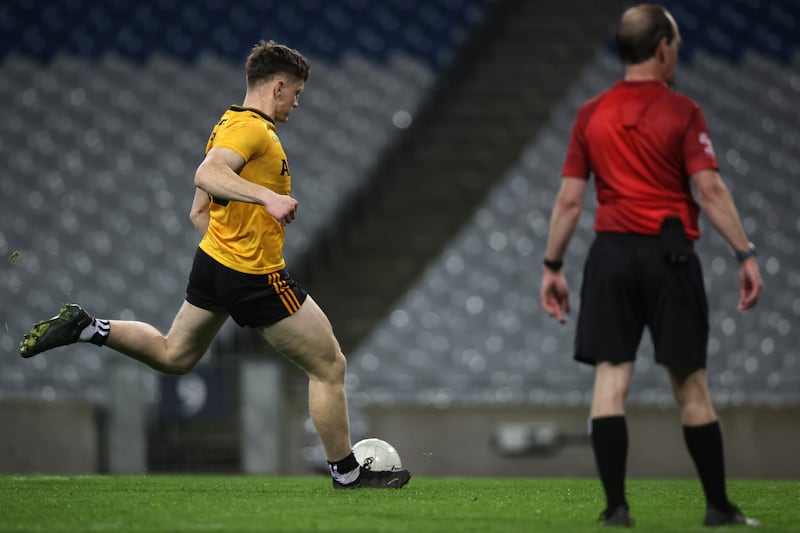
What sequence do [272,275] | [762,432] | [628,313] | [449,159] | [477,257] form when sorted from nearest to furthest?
1. [628,313]
2. [272,275]
3. [762,432]
4. [477,257]
5. [449,159]

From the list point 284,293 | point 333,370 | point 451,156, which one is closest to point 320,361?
point 333,370

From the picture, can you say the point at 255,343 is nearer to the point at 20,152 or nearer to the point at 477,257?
the point at 477,257

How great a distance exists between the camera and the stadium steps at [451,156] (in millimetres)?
9828

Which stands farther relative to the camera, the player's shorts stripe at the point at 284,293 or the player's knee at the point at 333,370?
the player's knee at the point at 333,370

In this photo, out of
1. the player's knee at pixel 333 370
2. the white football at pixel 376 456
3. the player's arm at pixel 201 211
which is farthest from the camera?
the white football at pixel 376 456

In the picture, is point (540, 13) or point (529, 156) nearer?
point (529, 156)

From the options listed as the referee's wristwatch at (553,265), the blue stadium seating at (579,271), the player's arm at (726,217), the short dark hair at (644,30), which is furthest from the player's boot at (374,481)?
the blue stadium seating at (579,271)

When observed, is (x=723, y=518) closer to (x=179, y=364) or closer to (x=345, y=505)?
(x=345, y=505)

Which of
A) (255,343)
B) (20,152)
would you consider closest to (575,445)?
(255,343)

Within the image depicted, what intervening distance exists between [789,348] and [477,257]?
2386 mm

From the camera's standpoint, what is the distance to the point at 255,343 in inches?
349

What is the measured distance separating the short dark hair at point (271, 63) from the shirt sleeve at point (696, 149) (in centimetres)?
147

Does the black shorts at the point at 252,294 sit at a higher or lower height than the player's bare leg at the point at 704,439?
higher

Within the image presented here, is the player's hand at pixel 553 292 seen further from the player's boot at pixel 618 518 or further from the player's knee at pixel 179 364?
the player's knee at pixel 179 364
